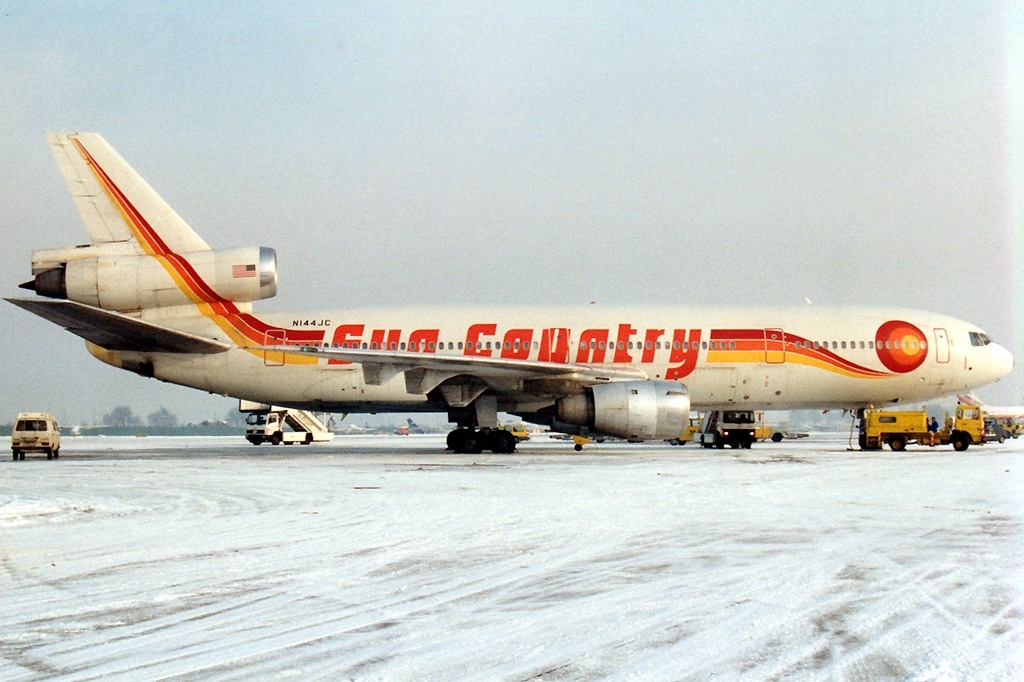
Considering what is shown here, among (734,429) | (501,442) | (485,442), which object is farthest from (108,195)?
(734,429)

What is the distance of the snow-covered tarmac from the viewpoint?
188 inches

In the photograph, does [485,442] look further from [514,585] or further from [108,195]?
[514,585]

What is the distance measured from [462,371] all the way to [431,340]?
236cm

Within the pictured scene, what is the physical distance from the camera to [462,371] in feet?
77.8

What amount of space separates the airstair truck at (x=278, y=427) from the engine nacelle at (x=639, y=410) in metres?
20.1

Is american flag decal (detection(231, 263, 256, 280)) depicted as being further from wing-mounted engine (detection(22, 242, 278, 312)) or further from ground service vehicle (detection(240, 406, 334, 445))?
ground service vehicle (detection(240, 406, 334, 445))

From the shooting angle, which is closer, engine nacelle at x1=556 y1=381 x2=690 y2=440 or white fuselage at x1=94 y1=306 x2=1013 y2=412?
engine nacelle at x1=556 y1=381 x2=690 y2=440

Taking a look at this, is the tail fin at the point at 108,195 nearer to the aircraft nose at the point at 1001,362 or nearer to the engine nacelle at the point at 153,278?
the engine nacelle at the point at 153,278

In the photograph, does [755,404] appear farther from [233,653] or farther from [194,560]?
[233,653]

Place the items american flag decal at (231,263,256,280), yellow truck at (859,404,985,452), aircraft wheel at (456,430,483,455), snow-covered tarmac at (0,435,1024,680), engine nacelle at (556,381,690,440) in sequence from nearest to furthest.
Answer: snow-covered tarmac at (0,435,1024,680) < engine nacelle at (556,381,690,440) < aircraft wheel at (456,430,483,455) < american flag decal at (231,263,256,280) < yellow truck at (859,404,985,452)

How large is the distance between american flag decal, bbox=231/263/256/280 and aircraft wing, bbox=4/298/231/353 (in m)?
1.85

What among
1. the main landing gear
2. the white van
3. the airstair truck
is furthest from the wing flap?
the airstair truck

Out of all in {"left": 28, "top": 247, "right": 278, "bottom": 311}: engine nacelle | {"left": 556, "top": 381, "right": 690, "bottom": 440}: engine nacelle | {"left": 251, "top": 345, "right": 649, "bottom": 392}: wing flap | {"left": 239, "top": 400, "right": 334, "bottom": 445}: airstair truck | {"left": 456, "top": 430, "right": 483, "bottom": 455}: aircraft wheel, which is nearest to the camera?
{"left": 556, "top": 381, "right": 690, "bottom": 440}: engine nacelle

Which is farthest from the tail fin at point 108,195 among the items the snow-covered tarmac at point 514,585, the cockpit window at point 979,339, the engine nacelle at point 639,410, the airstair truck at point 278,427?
the cockpit window at point 979,339
